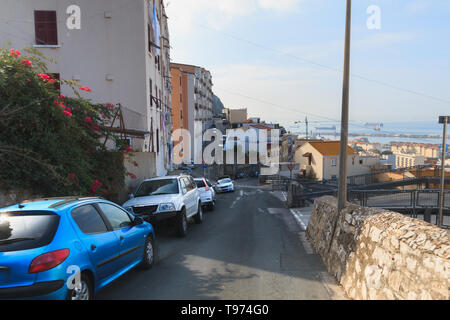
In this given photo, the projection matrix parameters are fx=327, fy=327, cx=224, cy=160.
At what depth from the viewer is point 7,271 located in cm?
363

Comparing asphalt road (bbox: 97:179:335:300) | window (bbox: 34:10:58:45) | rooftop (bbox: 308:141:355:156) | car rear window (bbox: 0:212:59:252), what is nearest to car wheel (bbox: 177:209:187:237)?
asphalt road (bbox: 97:179:335:300)

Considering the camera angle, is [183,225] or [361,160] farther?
[361,160]

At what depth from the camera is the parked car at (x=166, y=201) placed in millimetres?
9117

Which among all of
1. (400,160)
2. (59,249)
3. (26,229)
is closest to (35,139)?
(26,229)

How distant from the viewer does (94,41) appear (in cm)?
1808

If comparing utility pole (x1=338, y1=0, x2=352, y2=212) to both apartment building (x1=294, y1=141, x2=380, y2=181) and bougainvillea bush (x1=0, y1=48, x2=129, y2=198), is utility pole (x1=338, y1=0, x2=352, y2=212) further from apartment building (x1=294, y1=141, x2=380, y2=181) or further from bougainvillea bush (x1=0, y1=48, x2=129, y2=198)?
apartment building (x1=294, y1=141, x2=380, y2=181)

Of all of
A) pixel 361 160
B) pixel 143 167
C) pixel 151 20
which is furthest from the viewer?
pixel 361 160

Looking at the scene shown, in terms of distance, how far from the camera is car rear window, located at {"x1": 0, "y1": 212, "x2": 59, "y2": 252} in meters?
3.83

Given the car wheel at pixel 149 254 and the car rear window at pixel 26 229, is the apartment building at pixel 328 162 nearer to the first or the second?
the car wheel at pixel 149 254

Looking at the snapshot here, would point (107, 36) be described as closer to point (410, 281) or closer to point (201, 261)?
point (201, 261)

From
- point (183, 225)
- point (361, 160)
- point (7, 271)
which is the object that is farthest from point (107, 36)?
point (361, 160)

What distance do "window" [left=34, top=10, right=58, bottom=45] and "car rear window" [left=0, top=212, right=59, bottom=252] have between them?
16.7m

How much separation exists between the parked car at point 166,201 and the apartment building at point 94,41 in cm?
646
